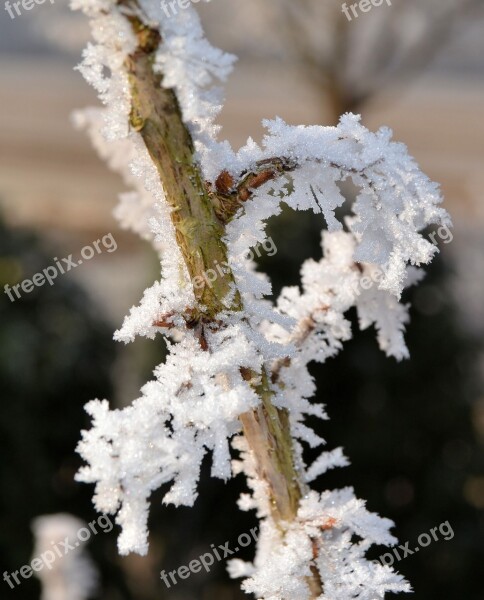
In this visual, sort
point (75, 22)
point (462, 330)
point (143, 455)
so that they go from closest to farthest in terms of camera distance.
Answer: point (143, 455) → point (462, 330) → point (75, 22)

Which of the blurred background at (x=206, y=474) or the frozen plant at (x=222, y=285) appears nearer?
the frozen plant at (x=222, y=285)

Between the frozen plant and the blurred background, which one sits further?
the blurred background

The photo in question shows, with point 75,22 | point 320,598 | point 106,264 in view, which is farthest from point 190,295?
point 75,22

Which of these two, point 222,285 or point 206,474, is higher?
point 206,474

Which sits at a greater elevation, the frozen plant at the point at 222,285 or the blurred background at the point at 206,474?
the blurred background at the point at 206,474

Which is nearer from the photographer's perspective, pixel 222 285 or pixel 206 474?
pixel 222 285

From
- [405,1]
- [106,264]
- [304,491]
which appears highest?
[405,1]

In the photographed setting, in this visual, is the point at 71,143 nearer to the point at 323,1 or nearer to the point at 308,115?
the point at 308,115

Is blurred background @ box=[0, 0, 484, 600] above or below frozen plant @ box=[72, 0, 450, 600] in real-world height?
above
